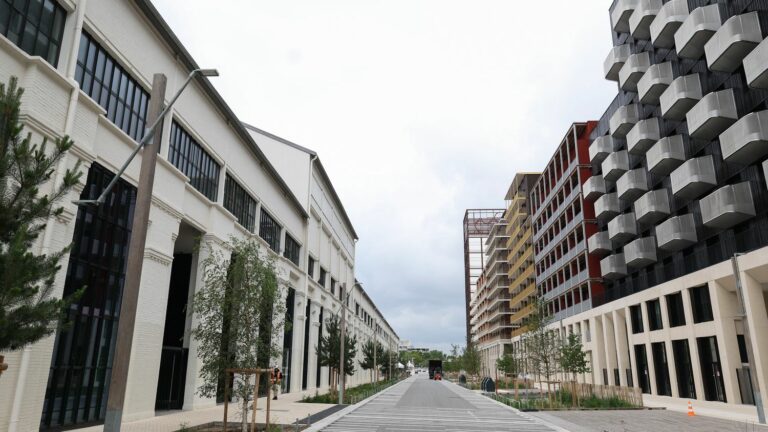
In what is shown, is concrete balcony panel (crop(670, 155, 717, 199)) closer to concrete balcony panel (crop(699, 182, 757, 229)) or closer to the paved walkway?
concrete balcony panel (crop(699, 182, 757, 229))

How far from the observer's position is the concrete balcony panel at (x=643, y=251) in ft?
135

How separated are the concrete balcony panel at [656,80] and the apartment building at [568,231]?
1555cm

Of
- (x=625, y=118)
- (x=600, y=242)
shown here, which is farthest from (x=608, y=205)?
(x=625, y=118)

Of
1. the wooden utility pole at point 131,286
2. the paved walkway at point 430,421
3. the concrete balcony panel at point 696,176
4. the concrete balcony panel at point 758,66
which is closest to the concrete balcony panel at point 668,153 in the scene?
the concrete balcony panel at point 696,176

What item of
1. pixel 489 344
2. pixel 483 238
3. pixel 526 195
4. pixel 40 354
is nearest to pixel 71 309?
pixel 40 354

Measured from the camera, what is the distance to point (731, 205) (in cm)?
2945

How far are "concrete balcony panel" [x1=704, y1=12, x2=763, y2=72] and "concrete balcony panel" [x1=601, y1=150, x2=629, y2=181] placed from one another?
15.8m

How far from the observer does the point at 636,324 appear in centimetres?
4334

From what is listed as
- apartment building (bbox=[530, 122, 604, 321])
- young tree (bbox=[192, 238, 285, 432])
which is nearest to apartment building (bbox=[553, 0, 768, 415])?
apartment building (bbox=[530, 122, 604, 321])

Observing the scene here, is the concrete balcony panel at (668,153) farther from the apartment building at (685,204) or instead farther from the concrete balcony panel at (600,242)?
the concrete balcony panel at (600,242)

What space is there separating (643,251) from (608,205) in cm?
824

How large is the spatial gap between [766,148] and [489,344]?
92935 millimetres

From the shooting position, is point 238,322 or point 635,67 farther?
point 635,67

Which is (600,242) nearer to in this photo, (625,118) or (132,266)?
(625,118)
